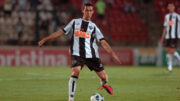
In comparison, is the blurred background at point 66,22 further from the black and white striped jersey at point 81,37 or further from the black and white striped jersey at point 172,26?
the black and white striped jersey at point 81,37

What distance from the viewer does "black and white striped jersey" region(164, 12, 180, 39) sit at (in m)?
16.4

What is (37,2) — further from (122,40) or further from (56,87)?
(56,87)

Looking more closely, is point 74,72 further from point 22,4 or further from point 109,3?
point 109,3

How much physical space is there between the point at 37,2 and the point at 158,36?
7246 millimetres

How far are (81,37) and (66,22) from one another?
13557 mm

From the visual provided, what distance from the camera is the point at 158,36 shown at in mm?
24688

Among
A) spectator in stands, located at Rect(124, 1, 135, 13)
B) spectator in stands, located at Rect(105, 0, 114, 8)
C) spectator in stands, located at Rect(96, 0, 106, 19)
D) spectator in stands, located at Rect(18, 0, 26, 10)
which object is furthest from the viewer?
spectator in stands, located at Rect(124, 1, 135, 13)

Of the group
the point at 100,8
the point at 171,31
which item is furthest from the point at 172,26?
the point at 100,8

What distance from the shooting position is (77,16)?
75.5 feet

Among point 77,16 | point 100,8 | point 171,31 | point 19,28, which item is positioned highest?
point 100,8

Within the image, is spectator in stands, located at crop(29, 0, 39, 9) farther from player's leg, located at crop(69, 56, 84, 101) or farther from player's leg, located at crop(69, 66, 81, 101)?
player's leg, located at crop(69, 66, 81, 101)

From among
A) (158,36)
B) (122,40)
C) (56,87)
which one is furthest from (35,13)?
(56,87)

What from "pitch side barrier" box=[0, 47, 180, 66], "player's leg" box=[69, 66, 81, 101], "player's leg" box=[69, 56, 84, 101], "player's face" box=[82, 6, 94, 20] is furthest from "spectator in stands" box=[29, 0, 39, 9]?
"player's leg" box=[69, 66, 81, 101]

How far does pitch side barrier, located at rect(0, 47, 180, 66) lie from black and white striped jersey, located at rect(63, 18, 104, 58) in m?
12.9
